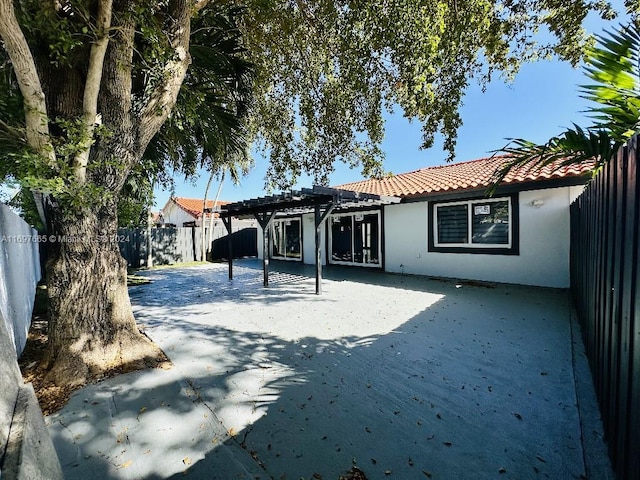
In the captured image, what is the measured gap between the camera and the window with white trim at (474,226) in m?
8.06

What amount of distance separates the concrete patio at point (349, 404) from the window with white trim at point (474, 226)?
318cm

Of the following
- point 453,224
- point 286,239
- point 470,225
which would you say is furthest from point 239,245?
point 470,225

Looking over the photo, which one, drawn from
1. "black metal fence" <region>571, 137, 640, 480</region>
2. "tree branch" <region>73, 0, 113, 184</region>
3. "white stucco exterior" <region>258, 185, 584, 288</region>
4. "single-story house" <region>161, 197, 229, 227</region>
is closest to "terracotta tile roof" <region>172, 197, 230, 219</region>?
"single-story house" <region>161, 197, 229, 227</region>

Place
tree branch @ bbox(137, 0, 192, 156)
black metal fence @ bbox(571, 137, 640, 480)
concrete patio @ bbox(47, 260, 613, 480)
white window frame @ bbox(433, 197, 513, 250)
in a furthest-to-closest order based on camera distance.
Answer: white window frame @ bbox(433, 197, 513, 250) → tree branch @ bbox(137, 0, 192, 156) → concrete patio @ bbox(47, 260, 613, 480) → black metal fence @ bbox(571, 137, 640, 480)

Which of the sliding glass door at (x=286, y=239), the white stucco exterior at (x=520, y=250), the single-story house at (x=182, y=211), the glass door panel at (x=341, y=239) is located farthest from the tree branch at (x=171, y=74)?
the single-story house at (x=182, y=211)

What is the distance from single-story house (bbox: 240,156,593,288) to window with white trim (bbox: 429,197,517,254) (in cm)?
2

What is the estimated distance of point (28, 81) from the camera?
8.90ft

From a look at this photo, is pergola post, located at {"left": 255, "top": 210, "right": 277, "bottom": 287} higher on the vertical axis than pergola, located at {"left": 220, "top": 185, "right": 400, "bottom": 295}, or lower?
lower

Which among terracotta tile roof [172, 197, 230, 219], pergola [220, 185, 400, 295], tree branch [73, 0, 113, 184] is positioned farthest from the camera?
terracotta tile roof [172, 197, 230, 219]

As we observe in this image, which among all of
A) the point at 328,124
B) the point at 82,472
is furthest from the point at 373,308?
the point at 82,472

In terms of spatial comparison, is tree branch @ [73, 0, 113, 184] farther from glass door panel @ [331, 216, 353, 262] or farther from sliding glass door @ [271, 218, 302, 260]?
sliding glass door @ [271, 218, 302, 260]

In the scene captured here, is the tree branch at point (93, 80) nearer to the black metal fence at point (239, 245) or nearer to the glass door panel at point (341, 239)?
the glass door panel at point (341, 239)

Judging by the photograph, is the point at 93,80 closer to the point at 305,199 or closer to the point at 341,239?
the point at 305,199

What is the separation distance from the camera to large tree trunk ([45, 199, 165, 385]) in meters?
3.27
